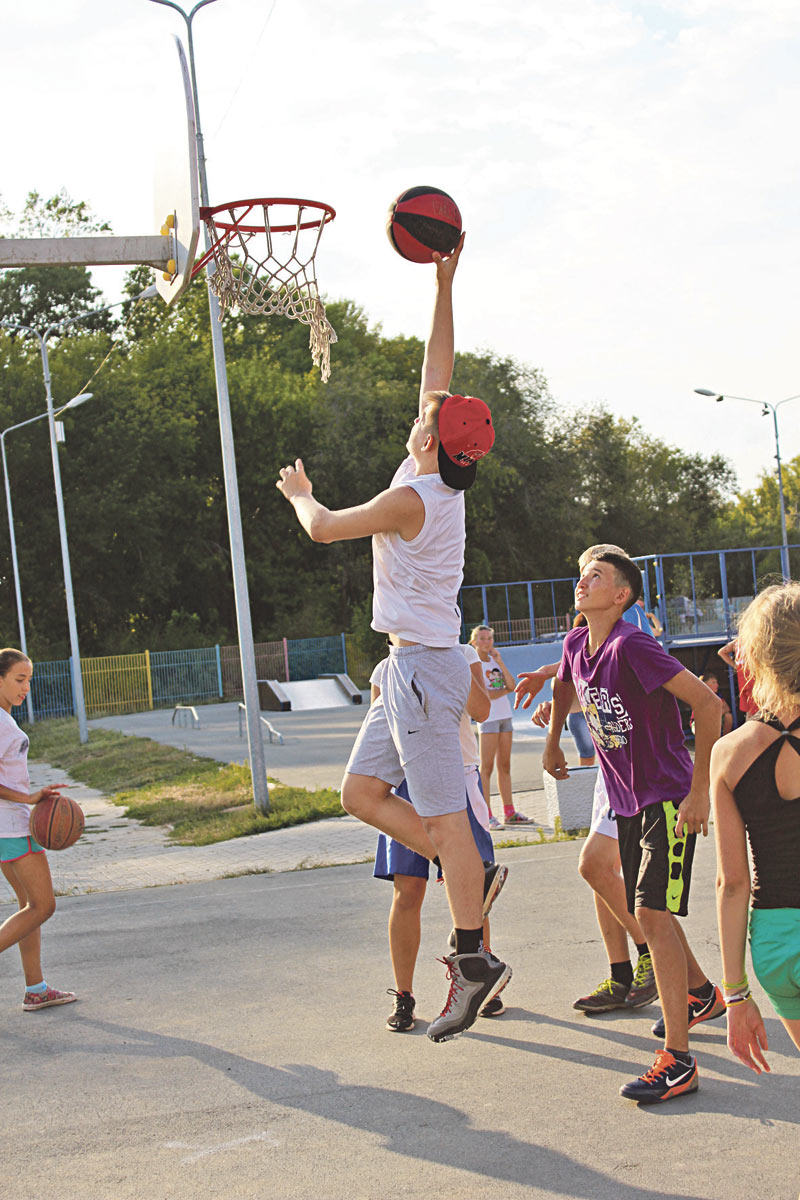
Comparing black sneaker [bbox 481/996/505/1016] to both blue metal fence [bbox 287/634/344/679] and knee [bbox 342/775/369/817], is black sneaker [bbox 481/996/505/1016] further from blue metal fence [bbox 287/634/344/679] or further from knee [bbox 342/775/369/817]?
blue metal fence [bbox 287/634/344/679]

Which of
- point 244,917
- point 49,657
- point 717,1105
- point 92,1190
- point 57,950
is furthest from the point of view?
point 49,657

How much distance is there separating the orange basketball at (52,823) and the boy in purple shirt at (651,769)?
2787 mm

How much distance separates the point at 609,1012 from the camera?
5406 mm

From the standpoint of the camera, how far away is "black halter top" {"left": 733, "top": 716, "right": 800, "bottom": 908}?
304cm

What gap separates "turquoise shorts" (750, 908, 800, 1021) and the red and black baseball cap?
7.10 feet

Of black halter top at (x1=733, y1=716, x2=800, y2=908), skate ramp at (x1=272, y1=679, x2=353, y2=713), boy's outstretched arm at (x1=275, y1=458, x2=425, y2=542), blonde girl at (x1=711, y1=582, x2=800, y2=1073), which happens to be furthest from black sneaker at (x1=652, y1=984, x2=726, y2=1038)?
skate ramp at (x1=272, y1=679, x2=353, y2=713)

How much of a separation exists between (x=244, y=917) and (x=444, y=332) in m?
4.40

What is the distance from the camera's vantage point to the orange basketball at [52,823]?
19.3 ft

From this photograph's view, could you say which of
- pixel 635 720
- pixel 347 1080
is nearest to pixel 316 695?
pixel 347 1080

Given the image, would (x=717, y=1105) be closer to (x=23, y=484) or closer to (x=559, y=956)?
(x=559, y=956)

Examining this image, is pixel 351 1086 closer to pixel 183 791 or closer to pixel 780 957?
pixel 780 957

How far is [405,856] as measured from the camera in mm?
5324

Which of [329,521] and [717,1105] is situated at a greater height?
[329,521]

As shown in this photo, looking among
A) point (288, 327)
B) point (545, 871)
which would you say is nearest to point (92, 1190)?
point (545, 871)
